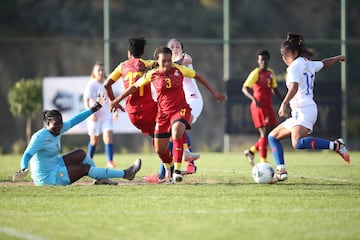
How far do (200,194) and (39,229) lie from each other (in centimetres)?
287

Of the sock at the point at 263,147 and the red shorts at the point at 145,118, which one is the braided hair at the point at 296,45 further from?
the sock at the point at 263,147

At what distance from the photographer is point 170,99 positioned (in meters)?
10.8

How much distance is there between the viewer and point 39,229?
702 cm

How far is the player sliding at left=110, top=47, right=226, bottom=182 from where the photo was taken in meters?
10.7

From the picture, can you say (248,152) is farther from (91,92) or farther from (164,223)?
(164,223)

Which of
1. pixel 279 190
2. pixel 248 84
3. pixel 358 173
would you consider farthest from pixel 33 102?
pixel 279 190

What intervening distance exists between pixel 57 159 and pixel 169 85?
169 cm

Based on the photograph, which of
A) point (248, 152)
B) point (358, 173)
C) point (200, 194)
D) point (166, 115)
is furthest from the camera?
point (248, 152)

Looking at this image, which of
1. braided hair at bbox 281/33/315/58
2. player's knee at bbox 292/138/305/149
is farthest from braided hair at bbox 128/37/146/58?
player's knee at bbox 292/138/305/149

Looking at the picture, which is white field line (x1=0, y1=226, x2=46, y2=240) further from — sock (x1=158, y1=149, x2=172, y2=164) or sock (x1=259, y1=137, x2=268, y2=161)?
sock (x1=259, y1=137, x2=268, y2=161)

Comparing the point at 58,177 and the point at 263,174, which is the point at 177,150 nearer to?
the point at 263,174

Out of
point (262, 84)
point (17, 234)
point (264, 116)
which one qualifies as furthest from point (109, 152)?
point (17, 234)

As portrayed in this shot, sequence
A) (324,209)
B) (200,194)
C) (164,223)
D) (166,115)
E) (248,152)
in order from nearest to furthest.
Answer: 1. (164,223)
2. (324,209)
3. (200,194)
4. (166,115)
5. (248,152)

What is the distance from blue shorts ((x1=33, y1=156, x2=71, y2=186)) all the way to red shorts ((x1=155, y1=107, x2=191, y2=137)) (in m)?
1.28
